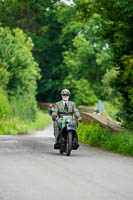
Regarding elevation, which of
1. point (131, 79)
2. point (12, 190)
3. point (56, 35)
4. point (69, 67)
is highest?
point (56, 35)

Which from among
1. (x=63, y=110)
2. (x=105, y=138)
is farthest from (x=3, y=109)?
(x=63, y=110)

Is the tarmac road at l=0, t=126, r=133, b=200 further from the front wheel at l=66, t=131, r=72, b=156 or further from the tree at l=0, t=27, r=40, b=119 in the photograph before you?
the tree at l=0, t=27, r=40, b=119

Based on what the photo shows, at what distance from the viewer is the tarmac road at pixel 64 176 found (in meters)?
8.88

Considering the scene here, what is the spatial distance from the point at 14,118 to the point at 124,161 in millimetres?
23383

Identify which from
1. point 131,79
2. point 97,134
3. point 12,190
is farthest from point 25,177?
point 131,79

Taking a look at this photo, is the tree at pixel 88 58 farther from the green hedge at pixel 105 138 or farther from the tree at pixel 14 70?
the green hedge at pixel 105 138

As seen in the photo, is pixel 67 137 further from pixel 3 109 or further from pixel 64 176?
pixel 3 109

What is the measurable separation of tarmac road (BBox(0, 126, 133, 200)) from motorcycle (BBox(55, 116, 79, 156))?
10.5 inches

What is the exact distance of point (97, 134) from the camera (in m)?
19.5

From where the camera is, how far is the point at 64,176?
35.6 ft

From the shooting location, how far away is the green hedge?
54.0 ft

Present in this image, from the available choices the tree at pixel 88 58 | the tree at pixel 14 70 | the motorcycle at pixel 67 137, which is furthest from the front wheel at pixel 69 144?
the tree at pixel 88 58

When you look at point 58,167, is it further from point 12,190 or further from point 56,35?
point 56,35

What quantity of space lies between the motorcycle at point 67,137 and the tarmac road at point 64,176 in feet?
0.87
